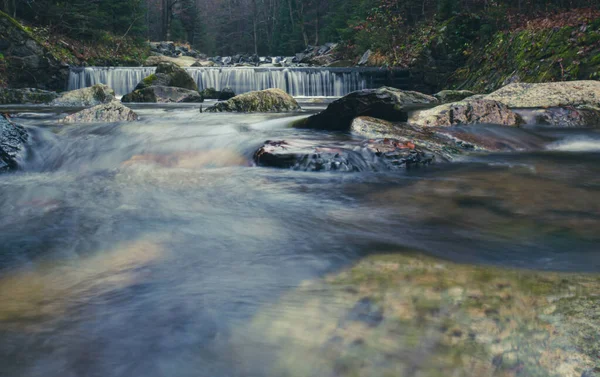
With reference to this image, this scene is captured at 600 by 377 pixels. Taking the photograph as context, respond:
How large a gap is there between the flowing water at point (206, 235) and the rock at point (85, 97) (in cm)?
720

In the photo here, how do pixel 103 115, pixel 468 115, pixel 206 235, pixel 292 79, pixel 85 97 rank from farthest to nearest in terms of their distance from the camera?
pixel 292 79, pixel 85 97, pixel 103 115, pixel 468 115, pixel 206 235

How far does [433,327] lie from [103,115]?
25.2 feet

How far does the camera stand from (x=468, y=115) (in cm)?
740


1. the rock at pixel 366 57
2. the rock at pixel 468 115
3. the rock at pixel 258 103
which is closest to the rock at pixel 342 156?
the rock at pixel 468 115

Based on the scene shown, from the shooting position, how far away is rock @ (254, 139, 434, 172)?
4.86 m

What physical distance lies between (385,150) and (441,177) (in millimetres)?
813

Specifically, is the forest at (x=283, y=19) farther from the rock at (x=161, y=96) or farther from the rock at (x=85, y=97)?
the rock at (x=161, y=96)

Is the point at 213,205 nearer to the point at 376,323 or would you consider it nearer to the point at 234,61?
the point at 376,323

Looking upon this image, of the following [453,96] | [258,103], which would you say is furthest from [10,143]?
[453,96]

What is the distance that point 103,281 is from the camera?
209 cm

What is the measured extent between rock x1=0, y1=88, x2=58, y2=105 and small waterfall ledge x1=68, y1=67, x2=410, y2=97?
371 cm

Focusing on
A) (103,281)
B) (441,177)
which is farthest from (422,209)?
(103,281)

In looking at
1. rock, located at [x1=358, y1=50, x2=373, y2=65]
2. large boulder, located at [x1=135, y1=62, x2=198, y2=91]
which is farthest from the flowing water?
rock, located at [x1=358, y1=50, x2=373, y2=65]

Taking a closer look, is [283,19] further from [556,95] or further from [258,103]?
[556,95]
